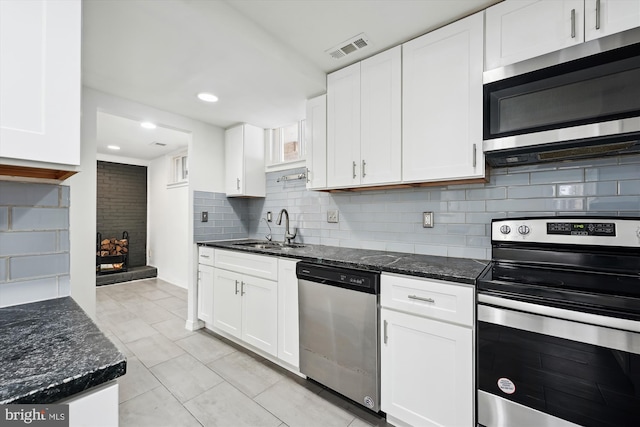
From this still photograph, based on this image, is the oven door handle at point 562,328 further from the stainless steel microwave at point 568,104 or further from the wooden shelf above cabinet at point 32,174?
the wooden shelf above cabinet at point 32,174

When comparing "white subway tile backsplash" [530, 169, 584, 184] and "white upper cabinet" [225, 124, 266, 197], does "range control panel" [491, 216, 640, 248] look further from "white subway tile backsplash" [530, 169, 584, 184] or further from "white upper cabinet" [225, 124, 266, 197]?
"white upper cabinet" [225, 124, 266, 197]

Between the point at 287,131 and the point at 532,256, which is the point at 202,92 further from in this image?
the point at 532,256

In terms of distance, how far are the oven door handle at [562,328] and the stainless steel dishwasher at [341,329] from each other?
0.58m

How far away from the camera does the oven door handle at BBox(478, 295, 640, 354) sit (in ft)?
3.22

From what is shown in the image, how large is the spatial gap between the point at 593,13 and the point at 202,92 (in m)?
2.54

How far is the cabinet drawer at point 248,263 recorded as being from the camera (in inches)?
86.2

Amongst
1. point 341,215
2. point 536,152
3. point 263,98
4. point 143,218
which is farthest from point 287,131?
point 143,218

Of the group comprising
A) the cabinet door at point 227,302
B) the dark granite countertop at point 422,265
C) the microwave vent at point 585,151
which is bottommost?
the cabinet door at point 227,302

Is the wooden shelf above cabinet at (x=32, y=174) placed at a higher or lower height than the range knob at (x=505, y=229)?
higher

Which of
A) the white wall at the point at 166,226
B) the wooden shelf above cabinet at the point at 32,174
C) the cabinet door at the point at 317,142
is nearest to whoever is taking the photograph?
the wooden shelf above cabinet at the point at 32,174

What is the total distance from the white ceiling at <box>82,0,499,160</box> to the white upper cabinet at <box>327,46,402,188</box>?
12cm

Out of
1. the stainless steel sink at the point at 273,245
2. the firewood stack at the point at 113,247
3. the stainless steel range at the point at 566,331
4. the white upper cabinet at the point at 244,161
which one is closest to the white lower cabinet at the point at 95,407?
the stainless steel range at the point at 566,331

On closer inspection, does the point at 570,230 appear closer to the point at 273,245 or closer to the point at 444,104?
the point at 444,104

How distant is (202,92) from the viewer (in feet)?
7.85
